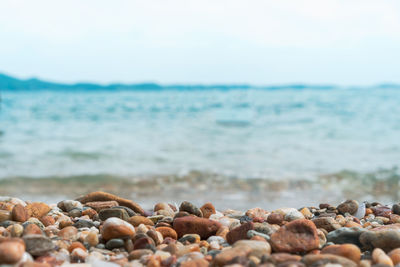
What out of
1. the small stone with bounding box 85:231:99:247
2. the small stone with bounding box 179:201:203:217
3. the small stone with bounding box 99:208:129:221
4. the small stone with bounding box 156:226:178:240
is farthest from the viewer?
the small stone with bounding box 179:201:203:217

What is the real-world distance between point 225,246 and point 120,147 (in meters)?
7.58

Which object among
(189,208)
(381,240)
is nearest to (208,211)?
(189,208)

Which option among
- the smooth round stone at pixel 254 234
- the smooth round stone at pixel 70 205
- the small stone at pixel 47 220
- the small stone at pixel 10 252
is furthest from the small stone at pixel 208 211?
the small stone at pixel 10 252

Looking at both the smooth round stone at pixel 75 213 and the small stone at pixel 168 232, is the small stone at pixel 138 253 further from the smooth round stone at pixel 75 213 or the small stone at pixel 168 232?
the smooth round stone at pixel 75 213

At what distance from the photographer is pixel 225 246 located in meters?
2.01

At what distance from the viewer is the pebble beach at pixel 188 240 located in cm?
167

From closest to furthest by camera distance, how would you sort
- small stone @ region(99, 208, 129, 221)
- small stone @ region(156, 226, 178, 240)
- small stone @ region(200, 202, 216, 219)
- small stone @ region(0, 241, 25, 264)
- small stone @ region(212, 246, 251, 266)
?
small stone @ region(0, 241, 25, 264) → small stone @ region(212, 246, 251, 266) → small stone @ region(156, 226, 178, 240) → small stone @ region(99, 208, 129, 221) → small stone @ region(200, 202, 216, 219)

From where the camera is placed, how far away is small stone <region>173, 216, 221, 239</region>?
7.18 feet

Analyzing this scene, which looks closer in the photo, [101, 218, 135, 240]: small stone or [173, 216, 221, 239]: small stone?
[101, 218, 135, 240]: small stone

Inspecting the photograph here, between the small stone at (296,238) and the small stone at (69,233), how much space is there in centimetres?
95

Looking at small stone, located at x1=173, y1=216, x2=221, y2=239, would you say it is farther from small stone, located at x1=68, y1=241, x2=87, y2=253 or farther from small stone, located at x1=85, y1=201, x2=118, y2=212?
small stone, located at x1=85, y1=201, x2=118, y2=212

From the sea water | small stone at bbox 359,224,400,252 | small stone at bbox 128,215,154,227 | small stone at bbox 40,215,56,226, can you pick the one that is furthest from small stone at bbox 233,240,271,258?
the sea water

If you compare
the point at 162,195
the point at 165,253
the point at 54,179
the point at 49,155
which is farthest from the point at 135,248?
the point at 49,155

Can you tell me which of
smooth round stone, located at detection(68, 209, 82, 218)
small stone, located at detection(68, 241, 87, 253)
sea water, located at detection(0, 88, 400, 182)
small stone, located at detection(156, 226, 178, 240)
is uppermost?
small stone, located at detection(68, 241, 87, 253)
